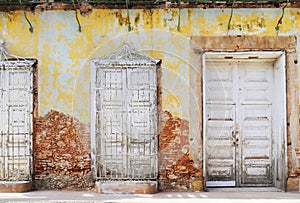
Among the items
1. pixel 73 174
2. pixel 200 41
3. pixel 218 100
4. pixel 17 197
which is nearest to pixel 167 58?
pixel 200 41

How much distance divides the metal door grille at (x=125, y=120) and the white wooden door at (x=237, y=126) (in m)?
1.18

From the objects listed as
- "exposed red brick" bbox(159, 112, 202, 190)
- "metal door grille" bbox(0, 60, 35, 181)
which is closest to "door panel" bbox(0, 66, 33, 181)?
"metal door grille" bbox(0, 60, 35, 181)

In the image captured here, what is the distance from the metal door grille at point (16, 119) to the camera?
8.44 metres

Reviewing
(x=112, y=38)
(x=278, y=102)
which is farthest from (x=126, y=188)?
(x=278, y=102)

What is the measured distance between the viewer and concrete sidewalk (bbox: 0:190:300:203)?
24.6 ft

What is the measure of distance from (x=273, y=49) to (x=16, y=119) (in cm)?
484

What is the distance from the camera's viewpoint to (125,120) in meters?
8.44

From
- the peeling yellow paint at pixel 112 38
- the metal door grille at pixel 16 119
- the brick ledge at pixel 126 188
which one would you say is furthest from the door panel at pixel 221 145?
the metal door grille at pixel 16 119

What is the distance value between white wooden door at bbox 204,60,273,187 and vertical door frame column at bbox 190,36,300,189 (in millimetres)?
429

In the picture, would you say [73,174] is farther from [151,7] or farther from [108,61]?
[151,7]

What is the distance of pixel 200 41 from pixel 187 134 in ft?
5.61

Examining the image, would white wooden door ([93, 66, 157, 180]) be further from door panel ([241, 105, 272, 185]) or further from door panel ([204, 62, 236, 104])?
door panel ([241, 105, 272, 185])

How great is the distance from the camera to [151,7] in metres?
8.56

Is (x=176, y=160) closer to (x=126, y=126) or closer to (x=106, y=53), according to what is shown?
(x=126, y=126)
